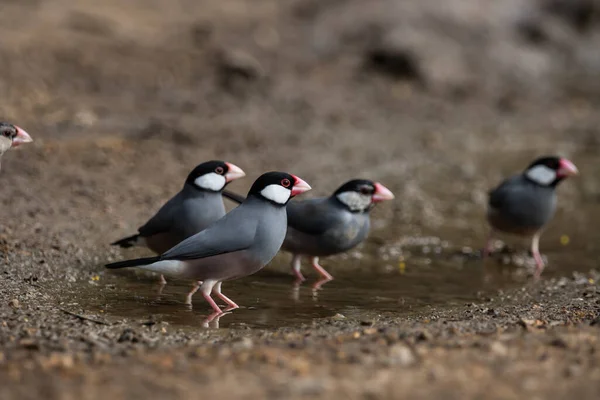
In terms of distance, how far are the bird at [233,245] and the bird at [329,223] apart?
1.11 m

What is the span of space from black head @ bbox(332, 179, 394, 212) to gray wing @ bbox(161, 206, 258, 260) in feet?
5.18

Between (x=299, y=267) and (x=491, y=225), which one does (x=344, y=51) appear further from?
(x=299, y=267)

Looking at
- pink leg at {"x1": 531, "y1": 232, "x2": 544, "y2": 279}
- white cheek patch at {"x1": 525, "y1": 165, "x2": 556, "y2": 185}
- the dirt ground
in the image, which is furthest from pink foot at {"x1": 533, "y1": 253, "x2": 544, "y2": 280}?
white cheek patch at {"x1": 525, "y1": 165, "x2": 556, "y2": 185}

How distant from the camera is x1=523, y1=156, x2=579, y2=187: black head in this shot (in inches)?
366

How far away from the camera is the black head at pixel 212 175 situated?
23.5 ft

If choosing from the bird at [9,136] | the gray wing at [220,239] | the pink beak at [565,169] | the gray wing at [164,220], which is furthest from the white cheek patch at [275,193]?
the pink beak at [565,169]

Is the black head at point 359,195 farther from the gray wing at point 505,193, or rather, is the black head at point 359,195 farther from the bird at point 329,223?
the gray wing at point 505,193

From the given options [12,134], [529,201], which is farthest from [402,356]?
[529,201]

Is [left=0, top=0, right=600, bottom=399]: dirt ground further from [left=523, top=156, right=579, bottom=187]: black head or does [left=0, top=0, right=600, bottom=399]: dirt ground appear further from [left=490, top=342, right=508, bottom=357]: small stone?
[left=523, top=156, right=579, bottom=187]: black head

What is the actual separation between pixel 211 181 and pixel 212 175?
0.05m

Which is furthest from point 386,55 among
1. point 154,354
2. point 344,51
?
point 154,354

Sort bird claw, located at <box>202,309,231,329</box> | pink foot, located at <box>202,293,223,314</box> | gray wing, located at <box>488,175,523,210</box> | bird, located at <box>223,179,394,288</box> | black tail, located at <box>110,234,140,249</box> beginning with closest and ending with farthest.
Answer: bird claw, located at <box>202,309,231,329</box>, pink foot, located at <box>202,293,223,314</box>, black tail, located at <box>110,234,140,249</box>, bird, located at <box>223,179,394,288</box>, gray wing, located at <box>488,175,523,210</box>

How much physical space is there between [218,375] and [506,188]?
5638 mm

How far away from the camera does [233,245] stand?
6.42 meters
